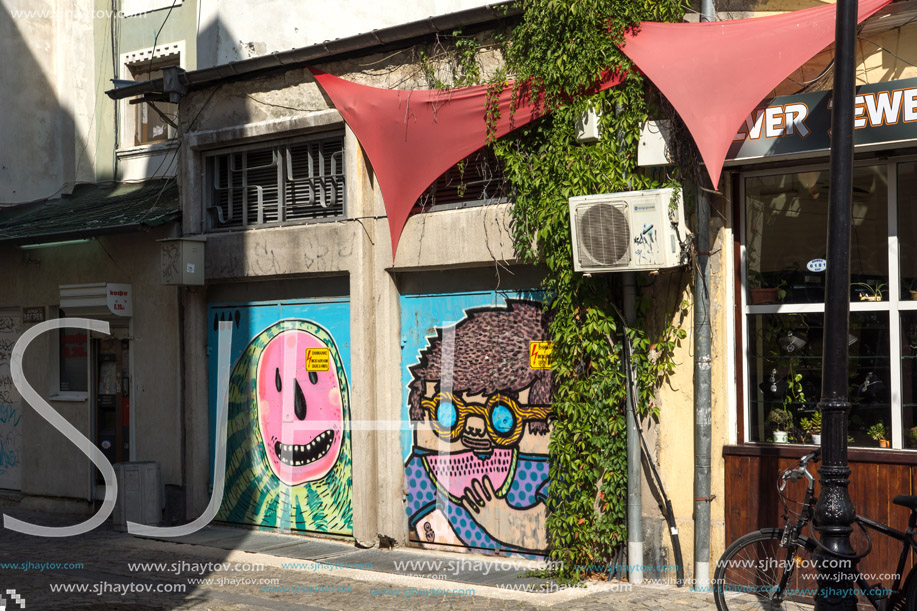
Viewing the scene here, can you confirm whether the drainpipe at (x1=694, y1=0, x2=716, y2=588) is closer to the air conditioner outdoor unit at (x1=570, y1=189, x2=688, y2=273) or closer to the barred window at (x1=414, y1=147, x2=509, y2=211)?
the air conditioner outdoor unit at (x1=570, y1=189, x2=688, y2=273)

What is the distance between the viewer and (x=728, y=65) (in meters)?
7.21

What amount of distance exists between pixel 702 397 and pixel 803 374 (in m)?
0.79

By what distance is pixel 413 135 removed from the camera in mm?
9609

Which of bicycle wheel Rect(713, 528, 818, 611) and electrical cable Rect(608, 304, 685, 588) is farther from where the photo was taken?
electrical cable Rect(608, 304, 685, 588)

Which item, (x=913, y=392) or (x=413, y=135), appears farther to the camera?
(x=413, y=135)

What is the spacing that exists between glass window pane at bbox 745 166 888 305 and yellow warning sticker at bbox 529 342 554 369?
73.7 inches

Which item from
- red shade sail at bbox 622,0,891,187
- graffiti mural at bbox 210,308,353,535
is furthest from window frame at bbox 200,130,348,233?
red shade sail at bbox 622,0,891,187

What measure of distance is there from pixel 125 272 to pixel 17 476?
11.9 feet

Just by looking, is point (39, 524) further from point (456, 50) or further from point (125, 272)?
point (456, 50)

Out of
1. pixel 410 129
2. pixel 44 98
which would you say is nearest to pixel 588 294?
pixel 410 129

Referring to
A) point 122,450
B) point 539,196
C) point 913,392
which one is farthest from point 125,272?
point 913,392

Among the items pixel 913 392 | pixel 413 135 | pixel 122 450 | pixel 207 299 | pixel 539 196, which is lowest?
pixel 122 450

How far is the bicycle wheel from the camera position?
20.9 ft

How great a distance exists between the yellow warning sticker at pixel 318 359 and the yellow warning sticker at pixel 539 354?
2551mm
